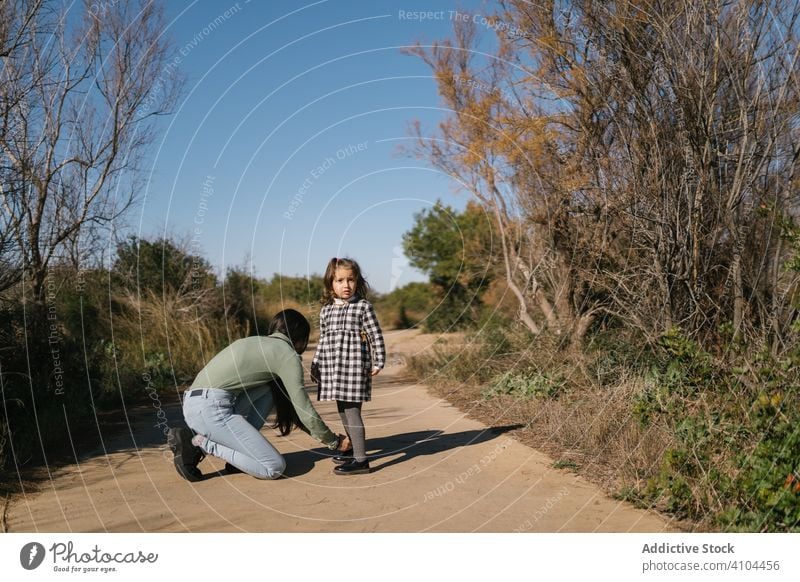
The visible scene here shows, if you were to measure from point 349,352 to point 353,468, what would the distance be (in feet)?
2.99

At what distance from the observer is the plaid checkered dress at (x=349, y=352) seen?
5.62 metres

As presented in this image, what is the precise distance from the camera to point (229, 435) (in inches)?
216

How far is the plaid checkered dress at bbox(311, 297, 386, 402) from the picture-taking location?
5625 mm

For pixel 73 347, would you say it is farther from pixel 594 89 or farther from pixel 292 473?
pixel 594 89

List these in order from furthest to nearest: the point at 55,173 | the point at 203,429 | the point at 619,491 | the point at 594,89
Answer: the point at 55,173, the point at 594,89, the point at 203,429, the point at 619,491

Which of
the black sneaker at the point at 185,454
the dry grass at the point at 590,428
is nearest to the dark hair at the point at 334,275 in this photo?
the black sneaker at the point at 185,454

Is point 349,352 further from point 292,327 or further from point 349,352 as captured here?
point 292,327

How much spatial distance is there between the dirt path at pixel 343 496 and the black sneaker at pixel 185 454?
0.37 ft

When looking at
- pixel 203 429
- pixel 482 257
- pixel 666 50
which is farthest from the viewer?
pixel 482 257

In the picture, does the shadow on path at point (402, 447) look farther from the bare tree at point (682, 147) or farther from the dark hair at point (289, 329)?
the bare tree at point (682, 147)

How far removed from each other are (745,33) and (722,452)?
3757mm

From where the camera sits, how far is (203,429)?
5523 millimetres

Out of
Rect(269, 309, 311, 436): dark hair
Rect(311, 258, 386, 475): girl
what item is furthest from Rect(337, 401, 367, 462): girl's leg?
Rect(269, 309, 311, 436): dark hair

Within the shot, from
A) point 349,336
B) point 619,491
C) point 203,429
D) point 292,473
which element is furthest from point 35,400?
point 619,491
